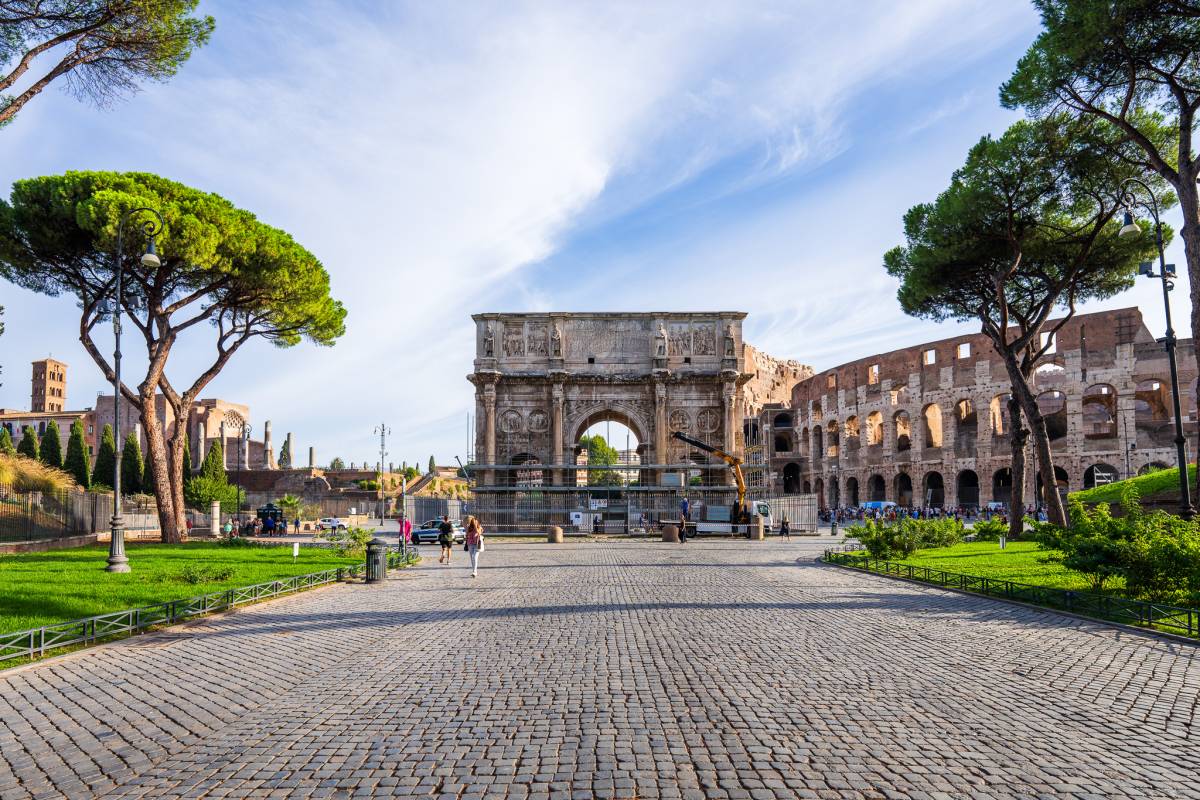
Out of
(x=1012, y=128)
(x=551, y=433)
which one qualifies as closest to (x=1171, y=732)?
(x=1012, y=128)

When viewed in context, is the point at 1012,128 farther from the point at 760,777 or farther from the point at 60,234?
the point at 60,234

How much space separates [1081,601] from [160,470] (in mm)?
21604

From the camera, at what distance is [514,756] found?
4051 mm

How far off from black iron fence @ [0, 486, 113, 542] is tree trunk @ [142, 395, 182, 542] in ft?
7.84

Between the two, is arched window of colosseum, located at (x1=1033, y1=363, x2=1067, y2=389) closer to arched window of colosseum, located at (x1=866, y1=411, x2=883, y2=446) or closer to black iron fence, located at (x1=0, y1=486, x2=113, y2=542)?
arched window of colosseum, located at (x1=866, y1=411, x2=883, y2=446)

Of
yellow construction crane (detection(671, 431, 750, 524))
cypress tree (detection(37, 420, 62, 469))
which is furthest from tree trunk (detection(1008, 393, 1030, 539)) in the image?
cypress tree (detection(37, 420, 62, 469))

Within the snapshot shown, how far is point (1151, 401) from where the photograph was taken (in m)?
41.9

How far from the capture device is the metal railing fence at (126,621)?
6.57 meters

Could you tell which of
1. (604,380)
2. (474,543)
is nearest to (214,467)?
(604,380)

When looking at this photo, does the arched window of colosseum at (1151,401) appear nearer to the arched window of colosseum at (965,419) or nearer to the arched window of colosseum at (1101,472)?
the arched window of colosseum at (1101,472)

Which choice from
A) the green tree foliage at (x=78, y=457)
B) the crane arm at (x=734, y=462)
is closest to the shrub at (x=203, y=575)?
the crane arm at (x=734, y=462)

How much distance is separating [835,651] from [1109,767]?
3012mm

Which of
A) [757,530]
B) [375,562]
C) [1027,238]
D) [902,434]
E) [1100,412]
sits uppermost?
[1027,238]

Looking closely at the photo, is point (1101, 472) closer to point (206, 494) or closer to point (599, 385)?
point (599, 385)
